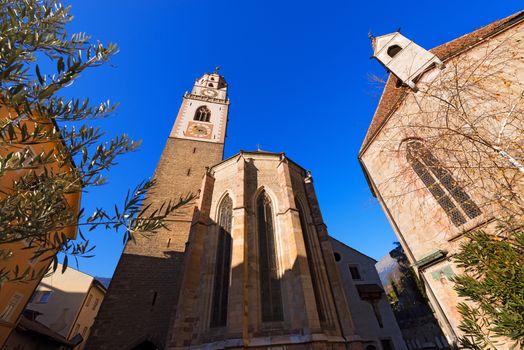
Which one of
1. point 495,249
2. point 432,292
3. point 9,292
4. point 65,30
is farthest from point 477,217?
point 9,292

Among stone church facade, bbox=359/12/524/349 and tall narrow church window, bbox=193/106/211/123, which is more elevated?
tall narrow church window, bbox=193/106/211/123

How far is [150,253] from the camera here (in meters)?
12.2

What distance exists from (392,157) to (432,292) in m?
5.58

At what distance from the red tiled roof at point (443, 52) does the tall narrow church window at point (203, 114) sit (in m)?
15.3

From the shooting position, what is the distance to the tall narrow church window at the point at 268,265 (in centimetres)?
847

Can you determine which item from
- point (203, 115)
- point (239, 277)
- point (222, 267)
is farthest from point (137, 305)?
point (203, 115)

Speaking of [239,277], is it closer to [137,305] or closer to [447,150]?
[137,305]

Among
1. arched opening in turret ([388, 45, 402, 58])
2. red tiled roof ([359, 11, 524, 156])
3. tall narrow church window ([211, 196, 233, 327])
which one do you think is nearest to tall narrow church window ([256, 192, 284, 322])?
tall narrow church window ([211, 196, 233, 327])

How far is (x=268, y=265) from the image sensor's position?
31.4 feet

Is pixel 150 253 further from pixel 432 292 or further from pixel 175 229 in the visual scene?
pixel 432 292

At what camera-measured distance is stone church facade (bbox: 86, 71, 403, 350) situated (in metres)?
8.01

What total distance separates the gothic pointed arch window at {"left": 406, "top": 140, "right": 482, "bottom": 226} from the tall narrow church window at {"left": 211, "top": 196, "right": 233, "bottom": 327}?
8228 millimetres

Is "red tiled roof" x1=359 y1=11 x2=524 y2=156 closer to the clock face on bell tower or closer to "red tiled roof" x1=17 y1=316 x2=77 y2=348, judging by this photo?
the clock face on bell tower

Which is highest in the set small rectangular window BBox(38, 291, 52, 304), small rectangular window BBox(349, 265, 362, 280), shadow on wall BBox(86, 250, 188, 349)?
small rectangular window BBox(38, 291, 52, 304)
